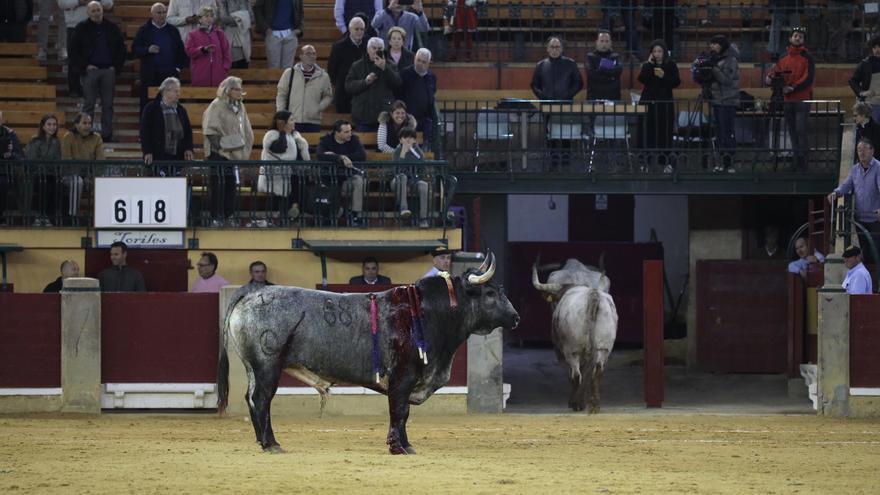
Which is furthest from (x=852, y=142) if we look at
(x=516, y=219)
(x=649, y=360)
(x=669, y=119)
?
(x=516, y=219)

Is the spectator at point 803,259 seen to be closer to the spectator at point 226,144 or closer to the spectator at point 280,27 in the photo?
the spectator at point 226,144

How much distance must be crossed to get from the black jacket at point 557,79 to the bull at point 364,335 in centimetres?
822

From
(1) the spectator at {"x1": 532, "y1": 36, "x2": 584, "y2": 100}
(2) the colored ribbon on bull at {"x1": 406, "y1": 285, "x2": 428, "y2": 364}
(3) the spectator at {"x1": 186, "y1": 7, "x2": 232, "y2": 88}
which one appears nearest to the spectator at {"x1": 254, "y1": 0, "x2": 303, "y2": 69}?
(3) the spectator at {"x1": 186, "y1": 7, "x2": 232, "y2": 88}

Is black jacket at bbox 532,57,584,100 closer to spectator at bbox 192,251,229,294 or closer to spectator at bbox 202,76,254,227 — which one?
spectator at bbox 202,76,254,227

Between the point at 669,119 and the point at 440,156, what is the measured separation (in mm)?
3048

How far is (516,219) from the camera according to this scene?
29.3 meters

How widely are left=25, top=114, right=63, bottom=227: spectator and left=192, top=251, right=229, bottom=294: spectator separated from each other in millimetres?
1842

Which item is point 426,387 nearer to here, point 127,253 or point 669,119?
point 127,253

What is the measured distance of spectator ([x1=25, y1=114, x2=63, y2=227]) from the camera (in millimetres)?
20797

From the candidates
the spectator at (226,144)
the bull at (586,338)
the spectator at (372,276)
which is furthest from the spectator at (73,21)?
the bull at (586,338)

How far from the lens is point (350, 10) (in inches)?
965

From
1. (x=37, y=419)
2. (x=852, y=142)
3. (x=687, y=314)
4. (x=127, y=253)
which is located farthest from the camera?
(x=687, y=314)

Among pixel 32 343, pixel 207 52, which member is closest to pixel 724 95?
pixel 207 52

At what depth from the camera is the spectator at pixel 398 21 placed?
23.7m
